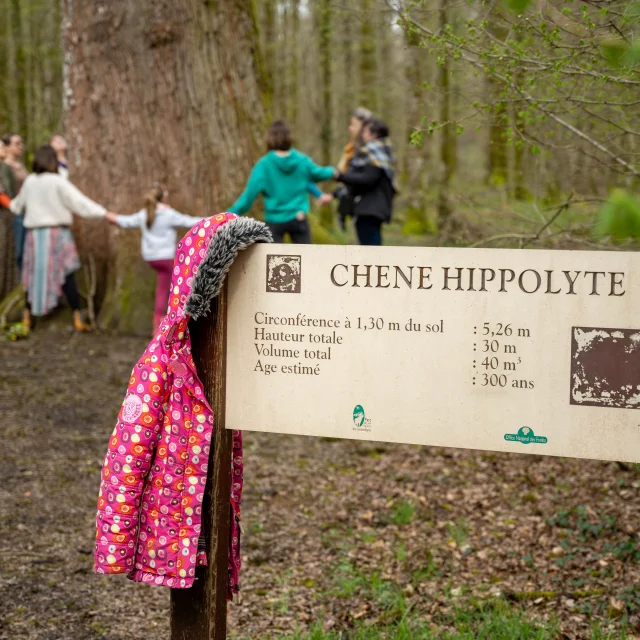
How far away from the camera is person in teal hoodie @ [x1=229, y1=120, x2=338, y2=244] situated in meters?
7.42

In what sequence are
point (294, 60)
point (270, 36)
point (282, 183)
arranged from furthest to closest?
point (294, 60) → point (270, 36) → point (282, 183)

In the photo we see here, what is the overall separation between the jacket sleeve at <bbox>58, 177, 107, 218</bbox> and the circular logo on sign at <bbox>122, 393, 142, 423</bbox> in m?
5.72

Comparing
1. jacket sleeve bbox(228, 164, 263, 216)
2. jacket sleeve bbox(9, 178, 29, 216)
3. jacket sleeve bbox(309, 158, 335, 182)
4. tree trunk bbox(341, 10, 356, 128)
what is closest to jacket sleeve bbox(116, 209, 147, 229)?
jacket sleeve bbox(228, 164, 263, 216)

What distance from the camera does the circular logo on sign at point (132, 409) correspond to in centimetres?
248

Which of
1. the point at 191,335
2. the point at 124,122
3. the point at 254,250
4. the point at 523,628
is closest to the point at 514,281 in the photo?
the point at 254,250

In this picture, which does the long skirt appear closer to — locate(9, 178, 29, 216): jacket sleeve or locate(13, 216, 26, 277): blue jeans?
locate(9, 178, 29, 216): jacket sleeve

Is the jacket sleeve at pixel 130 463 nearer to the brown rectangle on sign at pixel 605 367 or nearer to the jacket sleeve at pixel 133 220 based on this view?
the brown rectangle on sign at pixel 605 367

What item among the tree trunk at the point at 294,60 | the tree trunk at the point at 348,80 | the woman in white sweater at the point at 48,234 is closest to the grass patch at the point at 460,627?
the woman in white sweater at the point at 48,234

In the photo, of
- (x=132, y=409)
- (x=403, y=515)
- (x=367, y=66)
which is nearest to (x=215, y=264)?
(x=132, y=409)

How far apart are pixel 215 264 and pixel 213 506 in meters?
0.75

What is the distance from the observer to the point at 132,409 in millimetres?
2486

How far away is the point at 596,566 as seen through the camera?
Answer: 162 inches

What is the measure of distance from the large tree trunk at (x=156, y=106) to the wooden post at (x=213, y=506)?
5941 millimetres

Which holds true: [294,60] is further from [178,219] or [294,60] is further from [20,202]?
[178,219]
